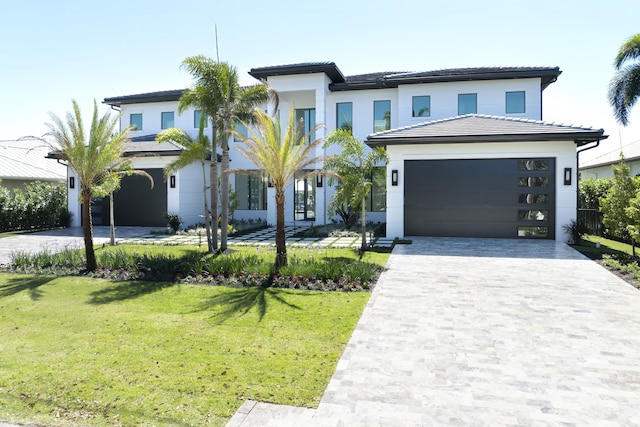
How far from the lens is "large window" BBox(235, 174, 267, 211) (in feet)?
79.6

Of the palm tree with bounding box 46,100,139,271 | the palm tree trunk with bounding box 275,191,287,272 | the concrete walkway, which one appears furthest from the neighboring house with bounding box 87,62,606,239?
the palm tree with bounding box 46,100,139,271

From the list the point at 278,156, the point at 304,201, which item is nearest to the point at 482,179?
the point at 278,156

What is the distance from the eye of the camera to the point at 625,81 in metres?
19.3

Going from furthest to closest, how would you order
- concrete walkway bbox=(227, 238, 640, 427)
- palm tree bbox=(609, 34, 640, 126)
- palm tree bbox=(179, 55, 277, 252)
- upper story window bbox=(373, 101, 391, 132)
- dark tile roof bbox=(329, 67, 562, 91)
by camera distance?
upper story window bbox=(373, 101, 391, 132) < dark tile roof bbox=(329, 67, 562, 91) < palm tree bbox=(609, 34, 640, 126) < palm tree bbox=(179, 55, 277, 252) < concrete walkway bbox=(227, 238, 640, 427)

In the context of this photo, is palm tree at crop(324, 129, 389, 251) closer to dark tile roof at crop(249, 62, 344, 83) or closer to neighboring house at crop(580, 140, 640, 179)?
dark tile roof at crop(249, 62, 344, 83)

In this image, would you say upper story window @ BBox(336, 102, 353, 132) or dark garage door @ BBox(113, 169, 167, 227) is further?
upper story window @ BBox(336, 102, 353, 132)

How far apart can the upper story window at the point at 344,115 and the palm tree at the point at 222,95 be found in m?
8.85

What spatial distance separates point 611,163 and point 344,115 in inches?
624

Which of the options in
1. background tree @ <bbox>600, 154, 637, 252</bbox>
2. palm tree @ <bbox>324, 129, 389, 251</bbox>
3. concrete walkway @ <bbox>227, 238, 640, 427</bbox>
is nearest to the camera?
concrete walkway @ <bbox>227, 238, 640, 427</bbox>

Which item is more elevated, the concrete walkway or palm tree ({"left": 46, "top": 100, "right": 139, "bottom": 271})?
palm tree ({"left": 46, "top": 100, "right": 139, "bottom": 271})

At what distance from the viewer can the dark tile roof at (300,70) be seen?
20.6 m

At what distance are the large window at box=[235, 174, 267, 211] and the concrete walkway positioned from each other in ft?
50.8

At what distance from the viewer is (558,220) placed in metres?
15.5

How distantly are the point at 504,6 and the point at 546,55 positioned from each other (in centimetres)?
915
